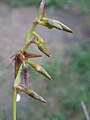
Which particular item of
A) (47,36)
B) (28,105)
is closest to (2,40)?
(47,36)

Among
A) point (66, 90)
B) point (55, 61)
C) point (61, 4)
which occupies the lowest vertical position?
point (66, 90)

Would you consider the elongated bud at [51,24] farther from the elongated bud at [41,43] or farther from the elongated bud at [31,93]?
the elongated bud at [31,93]

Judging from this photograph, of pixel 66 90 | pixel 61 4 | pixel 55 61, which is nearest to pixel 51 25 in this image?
pixel 66 90

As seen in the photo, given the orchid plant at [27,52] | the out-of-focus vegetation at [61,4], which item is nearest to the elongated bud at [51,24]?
the orchid plant at [27,52]

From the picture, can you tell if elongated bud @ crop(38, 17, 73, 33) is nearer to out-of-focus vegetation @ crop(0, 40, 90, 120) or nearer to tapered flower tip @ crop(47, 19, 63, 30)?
tapered flower tip @ crop(47, 19, 63, 30)

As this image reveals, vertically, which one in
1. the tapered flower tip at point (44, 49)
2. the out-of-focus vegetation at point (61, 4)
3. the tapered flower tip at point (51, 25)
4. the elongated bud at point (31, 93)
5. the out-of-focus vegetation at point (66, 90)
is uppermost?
the out-of-focus vegetation at point (61, 4)

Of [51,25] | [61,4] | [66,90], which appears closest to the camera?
[51,25]

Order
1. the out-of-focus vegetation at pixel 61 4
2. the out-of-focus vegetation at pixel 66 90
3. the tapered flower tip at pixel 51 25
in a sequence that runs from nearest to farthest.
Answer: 1. the tapered flower tip at pixel 51 25
2. the out-of-focus vegetation at pixel 66 90
3. the out-of-focus vegetation at pixel 61 4

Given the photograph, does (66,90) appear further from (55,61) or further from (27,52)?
(27,52)

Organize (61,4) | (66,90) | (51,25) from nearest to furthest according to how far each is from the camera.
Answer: (51,25) < (66,90) < (61,4)
